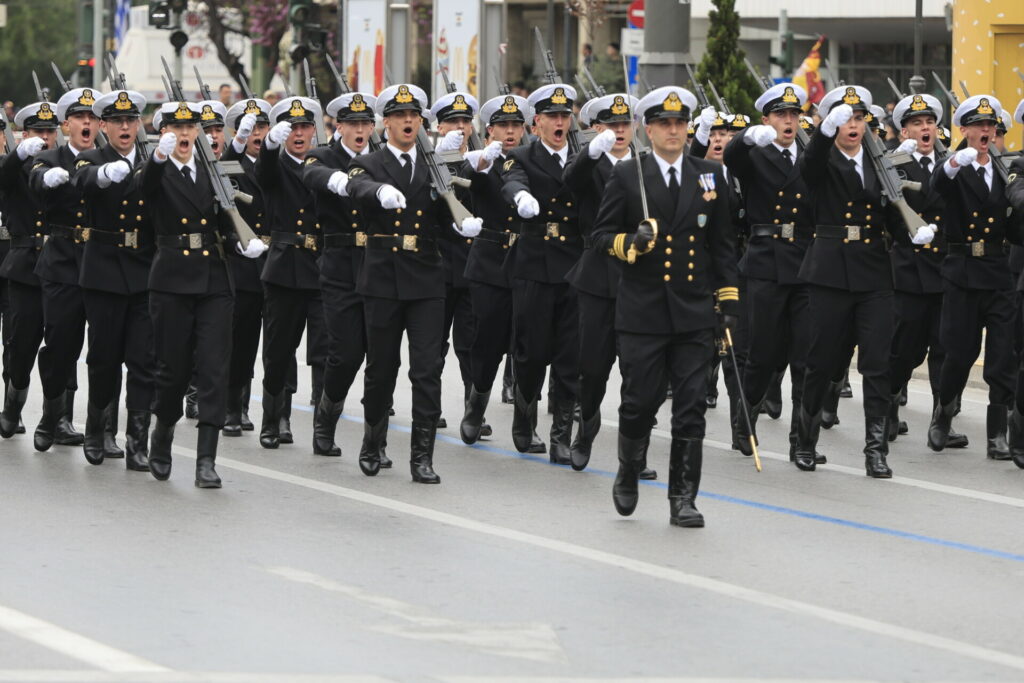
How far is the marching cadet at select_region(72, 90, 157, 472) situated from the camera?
11484 millimetres

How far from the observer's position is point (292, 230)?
12820 mm

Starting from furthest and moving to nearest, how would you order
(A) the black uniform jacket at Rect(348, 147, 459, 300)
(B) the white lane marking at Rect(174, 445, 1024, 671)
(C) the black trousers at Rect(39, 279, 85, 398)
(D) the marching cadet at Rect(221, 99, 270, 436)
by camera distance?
(D) the marching cadet at Rect(221, 99, 270, 436) → (C) the black trousers at Rect(39, 279, 85, 398) → (A) the black uniform jacket at Rect(348, 147, 459, 300) → (B) the white lane marking at Rect(174, 445, 1024, 671)

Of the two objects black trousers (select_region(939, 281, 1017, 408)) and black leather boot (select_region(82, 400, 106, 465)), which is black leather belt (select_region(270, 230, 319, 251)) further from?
black trousers (select_region(939, 281, 1017, 408))

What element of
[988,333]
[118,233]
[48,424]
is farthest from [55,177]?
[988,333]

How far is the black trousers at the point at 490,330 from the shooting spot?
510 inches

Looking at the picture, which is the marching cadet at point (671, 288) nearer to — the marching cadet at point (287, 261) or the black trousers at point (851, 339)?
the black trousers at point (851, 339)

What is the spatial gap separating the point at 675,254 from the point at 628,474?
1023 mm

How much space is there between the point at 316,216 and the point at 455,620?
5347mm

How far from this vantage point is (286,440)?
501 inches

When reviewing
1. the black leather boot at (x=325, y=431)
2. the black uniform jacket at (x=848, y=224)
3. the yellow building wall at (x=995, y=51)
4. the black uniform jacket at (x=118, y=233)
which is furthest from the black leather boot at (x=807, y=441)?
the yellow building wall at (x=995, y=51)

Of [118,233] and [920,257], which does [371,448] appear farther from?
[920,257]

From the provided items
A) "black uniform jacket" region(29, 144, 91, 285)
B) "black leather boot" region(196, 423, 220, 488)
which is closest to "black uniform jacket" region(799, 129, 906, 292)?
"black leather boot" region(196, 423, 220, 488)

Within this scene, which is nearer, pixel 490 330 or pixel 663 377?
pixel 663 377

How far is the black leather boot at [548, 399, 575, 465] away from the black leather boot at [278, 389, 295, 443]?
5.17 ft
